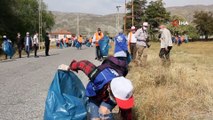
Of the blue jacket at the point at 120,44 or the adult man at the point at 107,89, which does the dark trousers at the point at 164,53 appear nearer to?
the blue jacket at the point at 120,44

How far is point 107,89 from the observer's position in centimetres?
467

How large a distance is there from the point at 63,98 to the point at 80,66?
2.49 ft

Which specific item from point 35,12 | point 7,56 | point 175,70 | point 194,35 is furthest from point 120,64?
point 194,35

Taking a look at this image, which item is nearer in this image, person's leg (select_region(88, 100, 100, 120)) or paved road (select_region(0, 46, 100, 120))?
person's leg (select_region(88, 100, 100, 120))

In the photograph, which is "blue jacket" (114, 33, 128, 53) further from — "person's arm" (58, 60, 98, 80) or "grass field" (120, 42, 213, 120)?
"person's arm" (58, 60, 98, 80)

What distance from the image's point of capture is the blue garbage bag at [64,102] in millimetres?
5414

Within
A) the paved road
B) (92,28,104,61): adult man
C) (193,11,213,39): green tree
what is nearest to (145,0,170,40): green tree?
(193,11,213,39): green tree

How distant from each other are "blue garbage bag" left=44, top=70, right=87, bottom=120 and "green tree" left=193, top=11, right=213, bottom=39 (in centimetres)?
11444

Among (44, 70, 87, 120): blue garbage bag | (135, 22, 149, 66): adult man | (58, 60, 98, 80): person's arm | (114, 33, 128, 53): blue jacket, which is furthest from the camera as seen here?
(135, 22, 149, 66): adult man

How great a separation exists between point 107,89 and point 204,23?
11881 cm

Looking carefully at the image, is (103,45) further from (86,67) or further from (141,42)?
(86,67)

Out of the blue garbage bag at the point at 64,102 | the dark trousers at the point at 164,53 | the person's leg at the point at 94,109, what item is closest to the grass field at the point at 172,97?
the blue garbage bag at the point at 64,102

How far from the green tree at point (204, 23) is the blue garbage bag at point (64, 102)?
114m

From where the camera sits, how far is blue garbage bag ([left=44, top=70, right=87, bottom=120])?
541 cm
